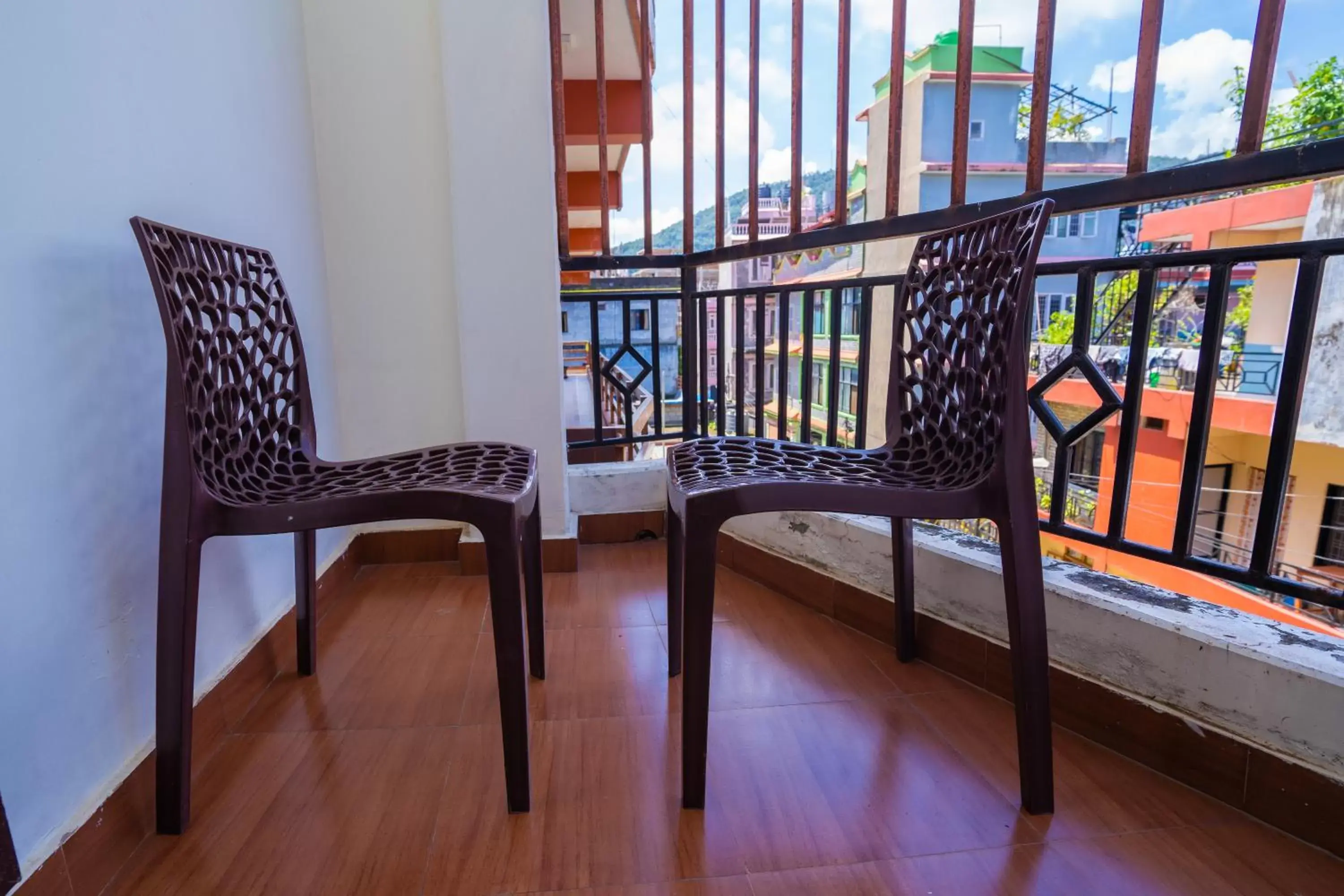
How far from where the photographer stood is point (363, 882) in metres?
0.84

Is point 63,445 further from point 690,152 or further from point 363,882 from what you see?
point 690,152

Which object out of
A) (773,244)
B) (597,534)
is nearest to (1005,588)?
(773,244)

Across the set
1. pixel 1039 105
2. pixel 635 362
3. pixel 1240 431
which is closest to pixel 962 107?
pixel 1039 105

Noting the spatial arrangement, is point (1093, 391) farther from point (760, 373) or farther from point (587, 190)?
point (587, 190)

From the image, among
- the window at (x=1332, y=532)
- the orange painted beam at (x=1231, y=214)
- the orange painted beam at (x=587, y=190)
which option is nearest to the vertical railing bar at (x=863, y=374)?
the orange painted beam at (x=1231, y=214)

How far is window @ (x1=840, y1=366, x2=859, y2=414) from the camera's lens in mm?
1865

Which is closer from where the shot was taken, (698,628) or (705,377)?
(698,628)

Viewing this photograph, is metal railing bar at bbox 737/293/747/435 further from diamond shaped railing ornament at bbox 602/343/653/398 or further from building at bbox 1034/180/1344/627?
building at bbox 1034/180/1344/627

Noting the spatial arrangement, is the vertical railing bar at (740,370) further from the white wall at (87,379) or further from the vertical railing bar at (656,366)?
the white wall at (87,379)

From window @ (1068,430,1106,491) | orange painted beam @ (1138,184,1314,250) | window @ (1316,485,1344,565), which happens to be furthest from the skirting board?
window @ (1316,485,1344,565)

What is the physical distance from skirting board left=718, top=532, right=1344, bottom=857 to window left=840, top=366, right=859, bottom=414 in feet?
1.89

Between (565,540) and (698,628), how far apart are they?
3.62 ft

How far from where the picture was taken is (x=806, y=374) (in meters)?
2.02

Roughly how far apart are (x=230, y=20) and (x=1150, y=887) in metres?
2.23
